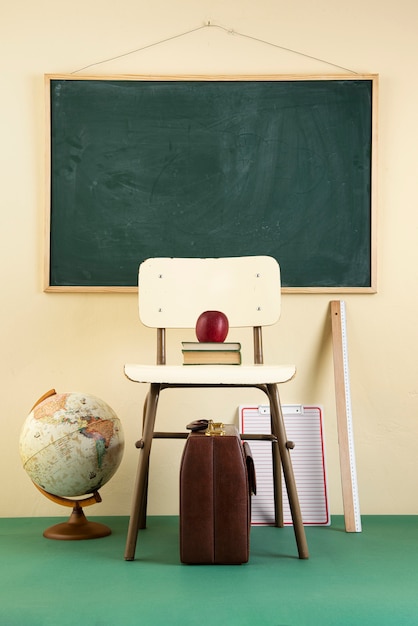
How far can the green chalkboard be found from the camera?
317 cm

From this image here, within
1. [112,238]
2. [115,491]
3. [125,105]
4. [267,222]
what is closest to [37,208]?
[112,238]

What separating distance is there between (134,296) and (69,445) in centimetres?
75

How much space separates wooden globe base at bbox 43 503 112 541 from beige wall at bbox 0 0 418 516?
0.33 m

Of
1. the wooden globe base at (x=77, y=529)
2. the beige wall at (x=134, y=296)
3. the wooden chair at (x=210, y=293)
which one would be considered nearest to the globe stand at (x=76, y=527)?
the wooden globe base at (x=77, y=529)

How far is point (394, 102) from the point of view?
127 inches

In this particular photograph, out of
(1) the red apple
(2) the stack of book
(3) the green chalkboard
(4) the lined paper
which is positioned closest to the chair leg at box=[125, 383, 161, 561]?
(2) the stack of book

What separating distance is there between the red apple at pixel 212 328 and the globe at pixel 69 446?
466mm

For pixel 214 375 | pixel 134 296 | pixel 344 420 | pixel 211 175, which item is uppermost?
pixel 211 175

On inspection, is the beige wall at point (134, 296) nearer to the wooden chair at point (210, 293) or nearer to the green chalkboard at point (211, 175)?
the green chalkboard at point (211, 175)

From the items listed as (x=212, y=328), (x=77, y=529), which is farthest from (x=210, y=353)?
(x=77, y=529)

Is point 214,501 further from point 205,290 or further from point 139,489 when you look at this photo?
point 205,290

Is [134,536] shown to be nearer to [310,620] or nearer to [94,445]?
[94,445]

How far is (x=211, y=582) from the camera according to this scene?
2.16m

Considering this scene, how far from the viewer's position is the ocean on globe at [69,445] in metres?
2.66
